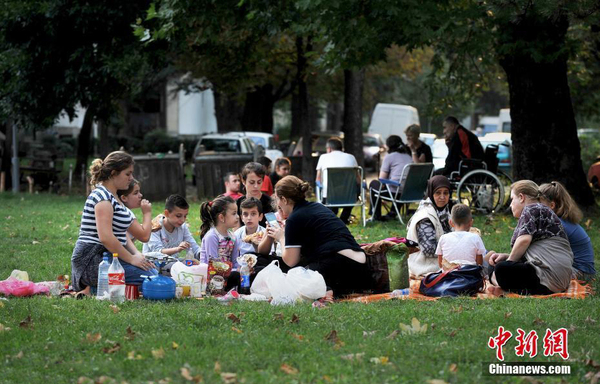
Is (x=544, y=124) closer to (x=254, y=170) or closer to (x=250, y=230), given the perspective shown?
(x=254, y=170)

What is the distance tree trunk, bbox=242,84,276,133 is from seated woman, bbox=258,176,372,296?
A: 27811 millimetres

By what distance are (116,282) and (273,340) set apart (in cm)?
224

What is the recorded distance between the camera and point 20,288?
8.41 meters

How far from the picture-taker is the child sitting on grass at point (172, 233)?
925 centimetres

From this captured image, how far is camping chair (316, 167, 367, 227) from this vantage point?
50.4ft

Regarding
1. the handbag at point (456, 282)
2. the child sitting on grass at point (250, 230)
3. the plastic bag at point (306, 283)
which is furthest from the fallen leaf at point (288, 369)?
the child sitting on grass at point (250, 230)

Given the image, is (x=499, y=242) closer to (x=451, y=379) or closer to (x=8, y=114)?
(x=451, y=379)

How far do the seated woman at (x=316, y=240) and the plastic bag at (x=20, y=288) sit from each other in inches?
92.9

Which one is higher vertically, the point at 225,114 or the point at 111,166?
the point at 225,114

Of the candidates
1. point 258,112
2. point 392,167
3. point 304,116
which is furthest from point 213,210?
point 258,112

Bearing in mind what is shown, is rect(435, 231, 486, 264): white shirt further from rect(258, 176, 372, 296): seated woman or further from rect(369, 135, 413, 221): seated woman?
rect(369, 135, 413, 221): seated woman

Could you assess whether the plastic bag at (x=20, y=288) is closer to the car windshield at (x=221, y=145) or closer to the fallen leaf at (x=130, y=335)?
the fallen leaf at (x=130, y=335)

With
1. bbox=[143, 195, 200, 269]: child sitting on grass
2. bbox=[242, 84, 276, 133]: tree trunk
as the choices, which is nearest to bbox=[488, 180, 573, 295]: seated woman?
bbox=[143, 195, 200, 269]: child sitting on grass

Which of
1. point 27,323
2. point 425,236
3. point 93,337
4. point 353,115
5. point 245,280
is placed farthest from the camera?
point 353,115
